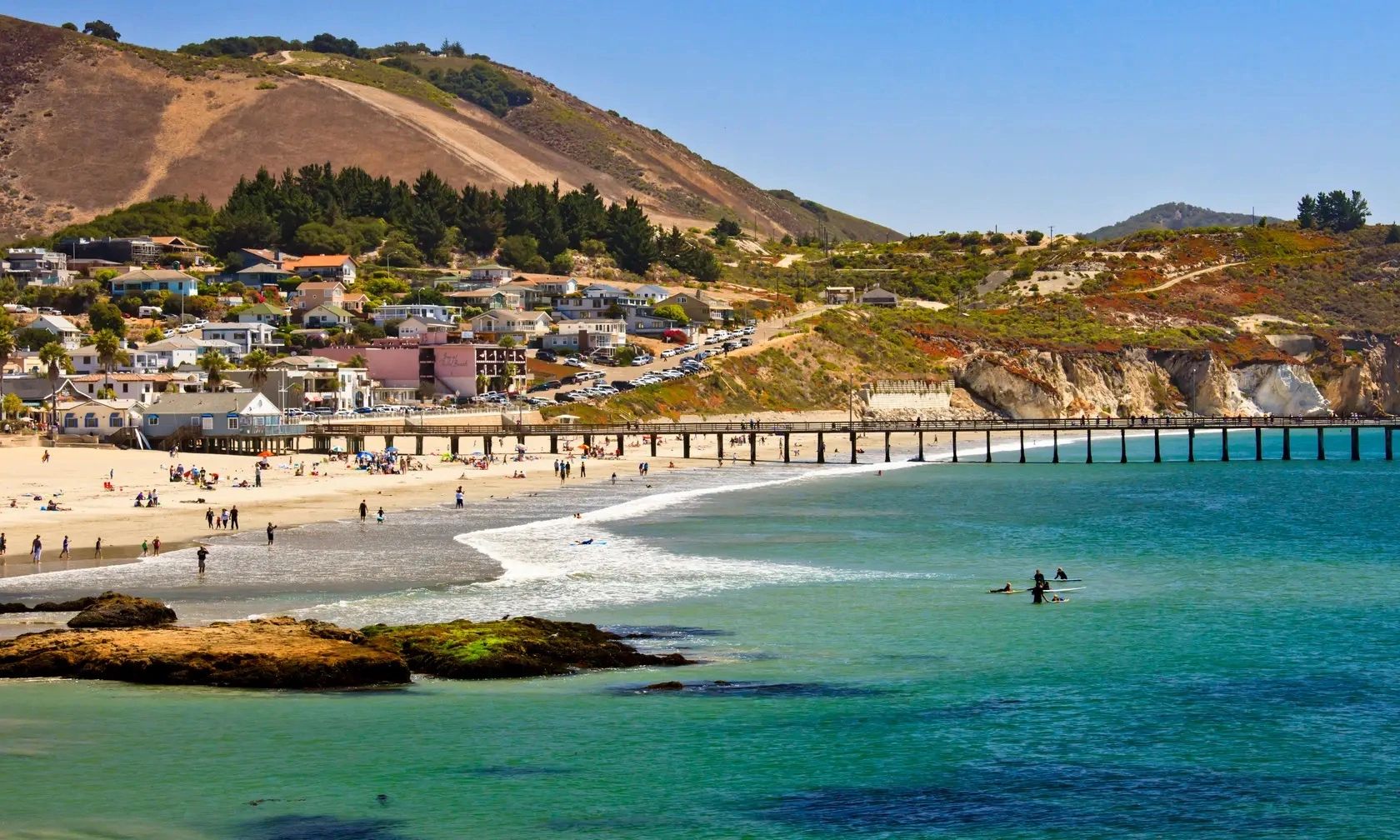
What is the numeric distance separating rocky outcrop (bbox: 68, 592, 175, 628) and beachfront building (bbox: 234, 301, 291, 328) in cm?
10128

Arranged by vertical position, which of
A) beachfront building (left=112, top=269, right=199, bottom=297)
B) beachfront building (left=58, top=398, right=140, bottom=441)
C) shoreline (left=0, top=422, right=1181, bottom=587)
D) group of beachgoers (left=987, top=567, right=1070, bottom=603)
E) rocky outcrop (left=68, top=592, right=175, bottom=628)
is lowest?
group of beachgoers (left=987, top=567, right=1070, bottom=603)

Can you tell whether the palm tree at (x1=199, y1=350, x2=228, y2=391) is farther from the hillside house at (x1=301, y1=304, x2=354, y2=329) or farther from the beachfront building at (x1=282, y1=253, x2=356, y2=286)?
the beachfront building at (x1=282, y1=253, x2=356, y2=286)

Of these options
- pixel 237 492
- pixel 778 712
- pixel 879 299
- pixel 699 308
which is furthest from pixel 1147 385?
pixel 778 712

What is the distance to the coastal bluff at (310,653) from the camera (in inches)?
1170

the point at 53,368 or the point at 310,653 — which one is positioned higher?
the point at 53,368

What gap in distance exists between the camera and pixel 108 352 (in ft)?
335

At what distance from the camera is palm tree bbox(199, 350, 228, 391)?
9612 cm

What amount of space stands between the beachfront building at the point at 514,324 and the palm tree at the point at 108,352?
34.7m

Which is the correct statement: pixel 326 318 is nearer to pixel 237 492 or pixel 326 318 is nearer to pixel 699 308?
pixel 699 308

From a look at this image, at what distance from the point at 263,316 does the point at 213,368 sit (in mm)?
38977

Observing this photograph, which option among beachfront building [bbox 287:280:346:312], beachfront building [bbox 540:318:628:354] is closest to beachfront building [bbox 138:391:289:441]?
beachfront building [bbox 540:318:628:354]

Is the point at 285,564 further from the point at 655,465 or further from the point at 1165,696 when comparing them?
the point at 655,465

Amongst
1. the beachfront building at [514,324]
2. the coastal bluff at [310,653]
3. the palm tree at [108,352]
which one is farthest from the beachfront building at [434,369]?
the coastal bluff at [310,653]

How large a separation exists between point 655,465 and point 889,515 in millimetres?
29670
